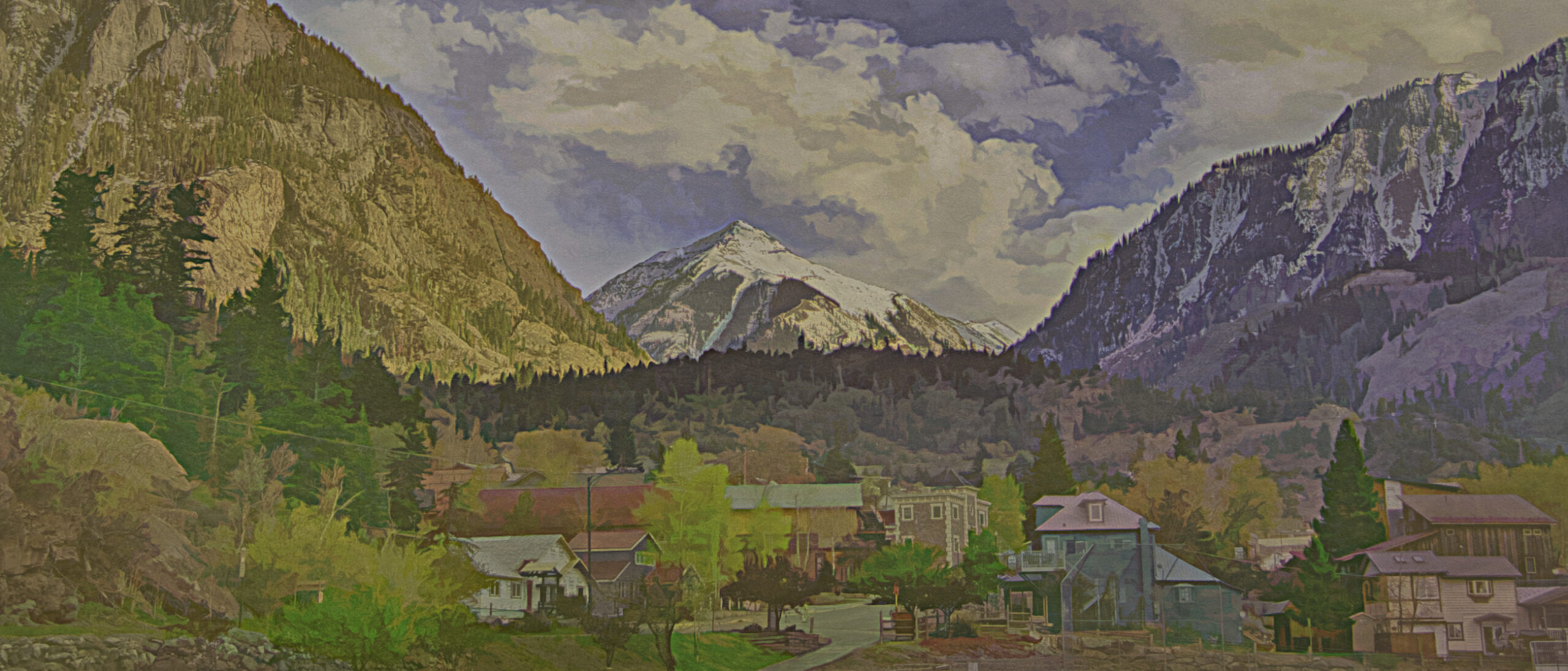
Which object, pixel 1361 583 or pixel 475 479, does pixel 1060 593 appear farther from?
pixel 475 479

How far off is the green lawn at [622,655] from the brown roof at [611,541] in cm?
1874

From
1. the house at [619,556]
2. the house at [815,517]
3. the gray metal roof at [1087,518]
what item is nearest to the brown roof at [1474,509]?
the gray metal roof at [1087,518]

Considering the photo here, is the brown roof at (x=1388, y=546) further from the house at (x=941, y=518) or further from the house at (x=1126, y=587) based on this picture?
the house at (x=941, y=518)

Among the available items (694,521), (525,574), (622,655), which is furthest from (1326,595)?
(525,574)

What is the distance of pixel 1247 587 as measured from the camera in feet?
289

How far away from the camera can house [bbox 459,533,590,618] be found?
244ft

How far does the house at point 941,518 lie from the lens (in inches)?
4619

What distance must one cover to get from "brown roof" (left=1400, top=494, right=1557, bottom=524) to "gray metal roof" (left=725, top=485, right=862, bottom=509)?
51.1 m

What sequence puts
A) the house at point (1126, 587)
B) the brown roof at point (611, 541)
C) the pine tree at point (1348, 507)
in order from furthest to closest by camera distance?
the brown roof at point (611, 541) < the pine tree at point (1348, 507) < the house at point (1126, 587)

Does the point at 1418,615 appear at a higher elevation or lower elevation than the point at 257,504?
lower

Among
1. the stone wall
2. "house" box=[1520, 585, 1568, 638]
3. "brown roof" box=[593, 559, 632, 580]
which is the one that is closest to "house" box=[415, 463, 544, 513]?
"brown roof" box=[593, 559, 632, 580]

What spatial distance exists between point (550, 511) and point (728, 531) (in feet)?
70.7

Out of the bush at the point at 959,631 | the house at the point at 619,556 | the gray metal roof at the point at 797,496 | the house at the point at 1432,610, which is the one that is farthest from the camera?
the gray metal roof at the point at 797,496

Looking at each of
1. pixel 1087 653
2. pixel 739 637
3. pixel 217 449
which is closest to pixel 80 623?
pixel 217 449
